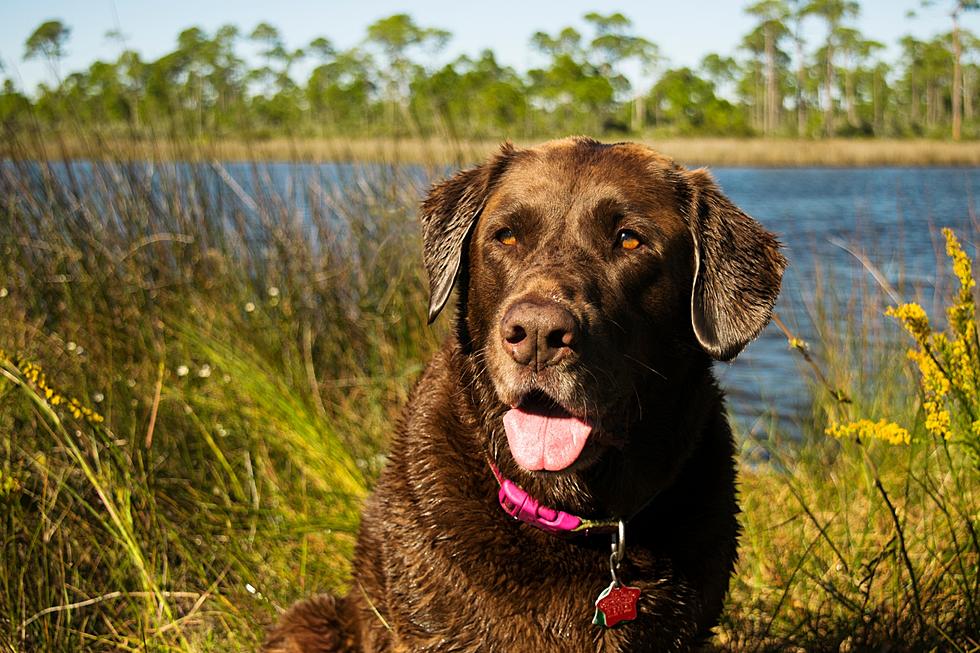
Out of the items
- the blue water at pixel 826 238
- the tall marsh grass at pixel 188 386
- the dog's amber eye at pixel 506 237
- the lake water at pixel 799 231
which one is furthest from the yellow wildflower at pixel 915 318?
the tall marsh grass at pixel 188 386

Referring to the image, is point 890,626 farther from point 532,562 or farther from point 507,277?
point 507,277

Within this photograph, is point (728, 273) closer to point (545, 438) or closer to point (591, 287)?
point (591, 287)

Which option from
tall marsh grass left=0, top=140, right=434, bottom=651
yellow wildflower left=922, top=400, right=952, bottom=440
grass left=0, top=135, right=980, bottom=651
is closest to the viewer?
yellow wildflower left=922, top=400, right=952, bottom=440

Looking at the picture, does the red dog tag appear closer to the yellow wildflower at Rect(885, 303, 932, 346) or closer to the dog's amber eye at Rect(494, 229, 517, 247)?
the dog's amber eye at Rect(494, 229, 517, 247)

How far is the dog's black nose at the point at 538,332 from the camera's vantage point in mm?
2209

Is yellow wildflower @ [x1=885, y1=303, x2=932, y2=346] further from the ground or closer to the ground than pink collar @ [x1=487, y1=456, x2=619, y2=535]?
further from the ground

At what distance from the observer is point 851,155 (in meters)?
47.1

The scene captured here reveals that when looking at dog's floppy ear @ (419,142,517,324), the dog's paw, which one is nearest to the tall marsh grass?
the dog's paw

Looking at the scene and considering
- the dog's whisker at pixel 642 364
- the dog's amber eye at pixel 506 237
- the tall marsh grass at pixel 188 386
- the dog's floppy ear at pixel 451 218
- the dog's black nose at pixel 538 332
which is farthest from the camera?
the tall marsh grass at pixel 188 386

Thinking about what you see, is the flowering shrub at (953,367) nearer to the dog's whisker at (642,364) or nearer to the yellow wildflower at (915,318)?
the yellow wildflower at (915,318)

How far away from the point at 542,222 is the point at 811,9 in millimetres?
101974

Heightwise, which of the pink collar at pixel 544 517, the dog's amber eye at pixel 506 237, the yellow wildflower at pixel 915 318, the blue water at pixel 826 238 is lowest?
the blue water at pixel 826 238

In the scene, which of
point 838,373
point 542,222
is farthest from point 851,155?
point 542,222

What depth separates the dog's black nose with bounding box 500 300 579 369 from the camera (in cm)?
221
